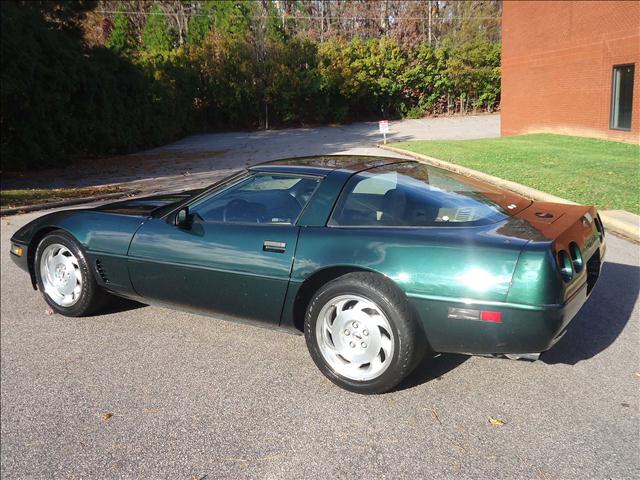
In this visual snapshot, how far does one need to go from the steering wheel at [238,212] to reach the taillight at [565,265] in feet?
6.35

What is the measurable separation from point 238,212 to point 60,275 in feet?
5.96

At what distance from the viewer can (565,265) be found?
10.7 feet

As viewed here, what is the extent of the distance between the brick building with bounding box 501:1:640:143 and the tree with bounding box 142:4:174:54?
30.1 metres

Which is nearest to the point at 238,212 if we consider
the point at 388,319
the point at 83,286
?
the point at 388,319

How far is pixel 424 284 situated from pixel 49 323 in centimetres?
332

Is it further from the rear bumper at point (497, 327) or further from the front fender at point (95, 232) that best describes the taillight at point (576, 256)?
the front fender at point (95, 232)

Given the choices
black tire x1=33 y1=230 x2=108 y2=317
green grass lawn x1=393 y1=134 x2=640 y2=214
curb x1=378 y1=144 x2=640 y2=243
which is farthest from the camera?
green grass lawn x1=393 y1=134 x2=640 y2=214

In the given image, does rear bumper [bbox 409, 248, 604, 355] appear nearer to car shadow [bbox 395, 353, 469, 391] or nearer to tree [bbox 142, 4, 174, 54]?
car shadow [bbox 395, 353, 469, 391]

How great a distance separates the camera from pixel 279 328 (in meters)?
3.93

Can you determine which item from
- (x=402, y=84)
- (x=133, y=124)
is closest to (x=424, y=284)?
(x=133, y=124)

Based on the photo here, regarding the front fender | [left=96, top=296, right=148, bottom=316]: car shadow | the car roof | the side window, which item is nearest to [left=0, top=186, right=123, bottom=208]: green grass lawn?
the front fender

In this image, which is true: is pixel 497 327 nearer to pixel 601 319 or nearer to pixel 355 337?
pixel 355 337

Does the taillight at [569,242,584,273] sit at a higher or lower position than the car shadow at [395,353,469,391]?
higher

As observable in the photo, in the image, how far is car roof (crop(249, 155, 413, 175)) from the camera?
160 inches
